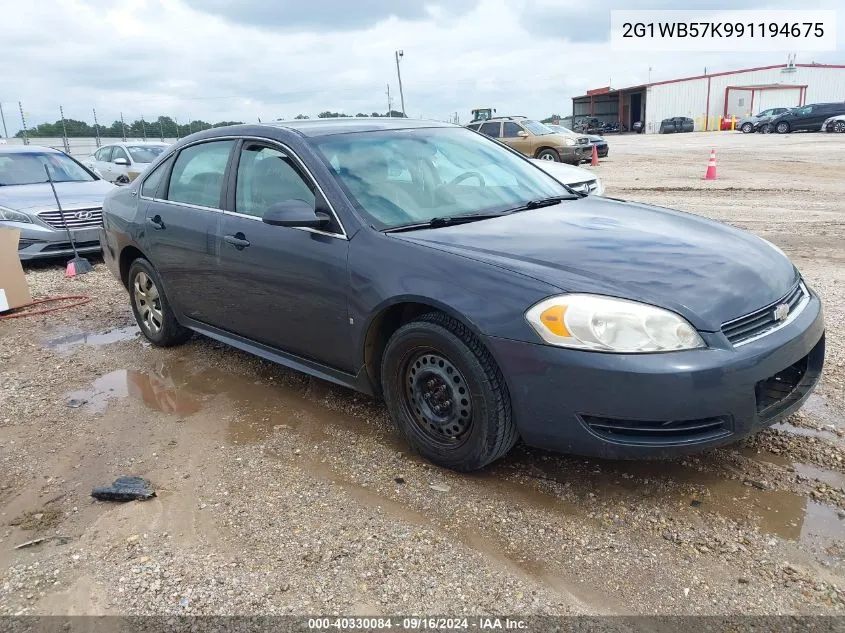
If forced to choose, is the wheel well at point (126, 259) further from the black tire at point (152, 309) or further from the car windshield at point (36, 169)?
the car windshield at point (36, 169)

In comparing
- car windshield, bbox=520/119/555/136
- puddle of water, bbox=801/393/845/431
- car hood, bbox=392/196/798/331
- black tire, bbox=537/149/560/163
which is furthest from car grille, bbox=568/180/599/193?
car windshield, bbox=520/119/555/136

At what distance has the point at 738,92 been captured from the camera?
5594 cm

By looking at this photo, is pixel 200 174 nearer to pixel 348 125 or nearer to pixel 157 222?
pixel 157 222

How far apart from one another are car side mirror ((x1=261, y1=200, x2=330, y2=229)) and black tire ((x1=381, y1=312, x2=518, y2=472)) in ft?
2.35

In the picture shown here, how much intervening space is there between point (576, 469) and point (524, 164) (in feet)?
7.16

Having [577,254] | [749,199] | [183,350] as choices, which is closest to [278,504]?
[577,254]

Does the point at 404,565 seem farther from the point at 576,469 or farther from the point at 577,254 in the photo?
the point at 577,254

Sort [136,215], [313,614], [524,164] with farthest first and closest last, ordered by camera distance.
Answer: [136,215], [524,164], [313,614]

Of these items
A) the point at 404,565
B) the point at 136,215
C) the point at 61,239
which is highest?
the point at 136,215

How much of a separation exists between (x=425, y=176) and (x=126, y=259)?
112 inches

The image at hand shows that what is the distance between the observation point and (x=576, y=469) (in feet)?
10.3

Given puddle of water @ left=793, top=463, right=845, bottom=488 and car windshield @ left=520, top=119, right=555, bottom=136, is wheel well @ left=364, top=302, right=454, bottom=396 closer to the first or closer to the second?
puddle of water @ left=793, top=463, right=845, bottom=488

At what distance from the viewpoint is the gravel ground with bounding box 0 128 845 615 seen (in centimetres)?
235

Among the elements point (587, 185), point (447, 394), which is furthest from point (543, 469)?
point (587, 185)
